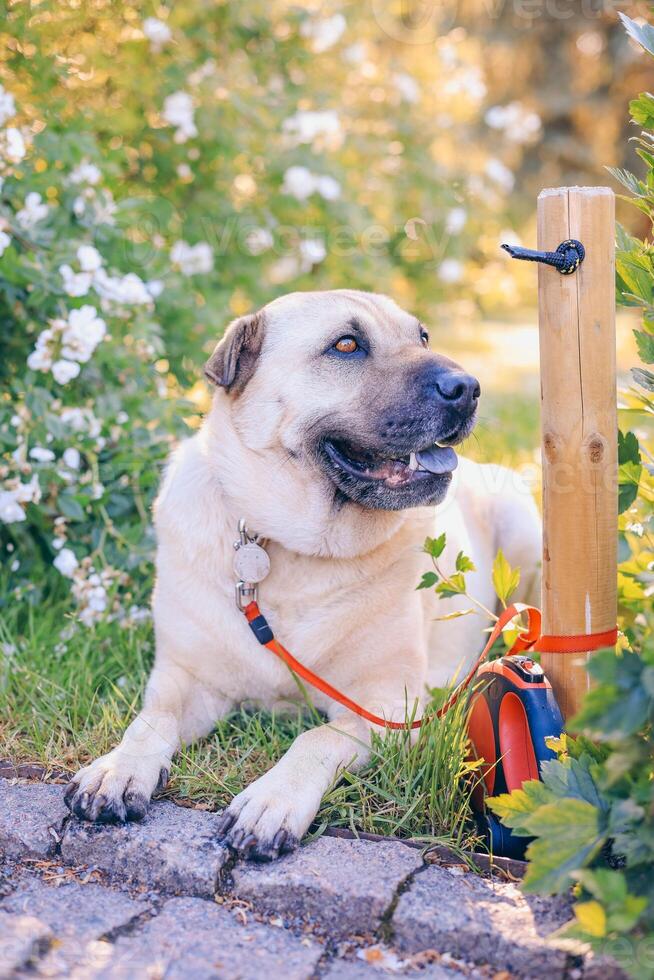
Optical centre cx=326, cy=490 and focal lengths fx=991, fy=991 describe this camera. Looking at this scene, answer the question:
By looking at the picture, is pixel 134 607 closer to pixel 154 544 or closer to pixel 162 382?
pixel 154 544

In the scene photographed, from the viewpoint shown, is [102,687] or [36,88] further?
[36,88]

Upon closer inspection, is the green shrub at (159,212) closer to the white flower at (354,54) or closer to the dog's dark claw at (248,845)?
the white flower at (354,54)

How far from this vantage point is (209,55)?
489 cm

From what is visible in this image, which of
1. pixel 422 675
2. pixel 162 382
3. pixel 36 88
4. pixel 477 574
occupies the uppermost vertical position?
pixel 36 88

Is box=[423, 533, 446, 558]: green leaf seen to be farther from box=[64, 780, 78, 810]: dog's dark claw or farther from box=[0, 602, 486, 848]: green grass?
box=[64, 780, 78, 810]: dog's dark claw

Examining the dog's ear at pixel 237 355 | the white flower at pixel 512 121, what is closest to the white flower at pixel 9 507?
the dog's ear at pixel 237 355

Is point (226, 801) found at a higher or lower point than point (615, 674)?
lower

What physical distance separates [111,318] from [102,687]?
4.58 ft

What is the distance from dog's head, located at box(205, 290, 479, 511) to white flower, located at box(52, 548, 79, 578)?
Result: 34.8 inches

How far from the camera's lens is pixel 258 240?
4.95m

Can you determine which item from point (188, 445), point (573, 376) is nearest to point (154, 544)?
point (188, 445)

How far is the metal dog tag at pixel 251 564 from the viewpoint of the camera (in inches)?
108

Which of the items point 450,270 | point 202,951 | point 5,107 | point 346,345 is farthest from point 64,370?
point 450,270

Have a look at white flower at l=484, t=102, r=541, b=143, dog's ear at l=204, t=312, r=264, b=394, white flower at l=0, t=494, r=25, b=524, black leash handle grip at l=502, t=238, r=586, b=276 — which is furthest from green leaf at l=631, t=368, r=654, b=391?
white flower at l=484, t=102, r=541, b=143
